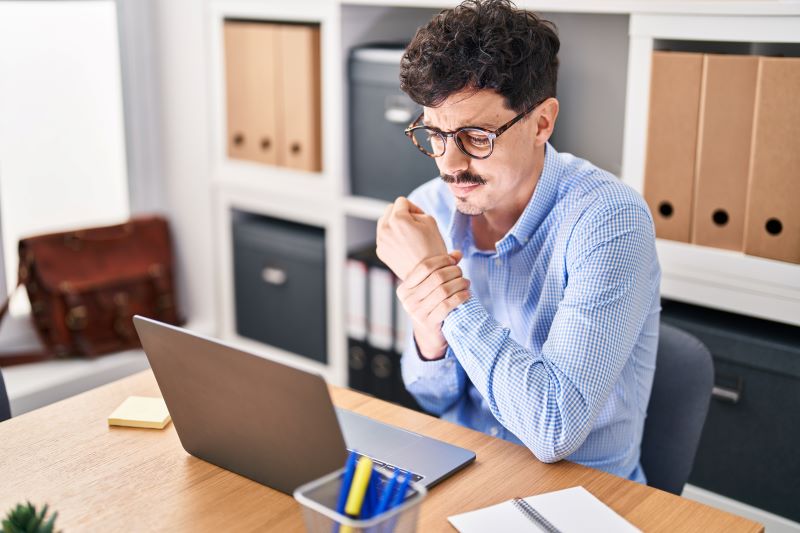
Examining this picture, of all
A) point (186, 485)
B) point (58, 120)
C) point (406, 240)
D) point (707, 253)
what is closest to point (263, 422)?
point (186, 485)

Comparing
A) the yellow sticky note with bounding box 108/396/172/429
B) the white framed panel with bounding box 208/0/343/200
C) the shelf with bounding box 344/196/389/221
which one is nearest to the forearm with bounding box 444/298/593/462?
the yellow sticky note with bounding box 108/396/172/429

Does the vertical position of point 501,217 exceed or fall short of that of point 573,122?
it falls short

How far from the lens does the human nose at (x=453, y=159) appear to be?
1.46 metres

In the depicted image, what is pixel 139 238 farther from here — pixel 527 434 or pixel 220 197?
pixel 527 434

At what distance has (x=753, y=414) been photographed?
186cm

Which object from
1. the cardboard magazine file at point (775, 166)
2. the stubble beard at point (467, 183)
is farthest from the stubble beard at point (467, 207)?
the cardboard magazine file at point (775, 166)

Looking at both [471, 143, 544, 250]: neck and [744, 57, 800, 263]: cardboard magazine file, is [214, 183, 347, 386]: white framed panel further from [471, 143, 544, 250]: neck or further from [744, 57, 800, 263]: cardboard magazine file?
[744, 57, 800, 263]: cardboard magazine file

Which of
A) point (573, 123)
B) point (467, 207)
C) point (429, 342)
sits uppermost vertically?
point (573, 123)

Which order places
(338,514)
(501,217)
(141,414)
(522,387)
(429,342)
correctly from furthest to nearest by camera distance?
(501,217)
(429,342)
(141,414)
(522,387)
(338,514)

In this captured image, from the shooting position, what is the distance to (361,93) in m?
2.44

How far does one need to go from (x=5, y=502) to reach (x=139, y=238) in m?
1.85

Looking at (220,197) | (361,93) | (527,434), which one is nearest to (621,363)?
(527,434)

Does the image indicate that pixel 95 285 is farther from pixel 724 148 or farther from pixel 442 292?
pixel 724 148

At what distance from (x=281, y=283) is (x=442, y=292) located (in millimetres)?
1467
